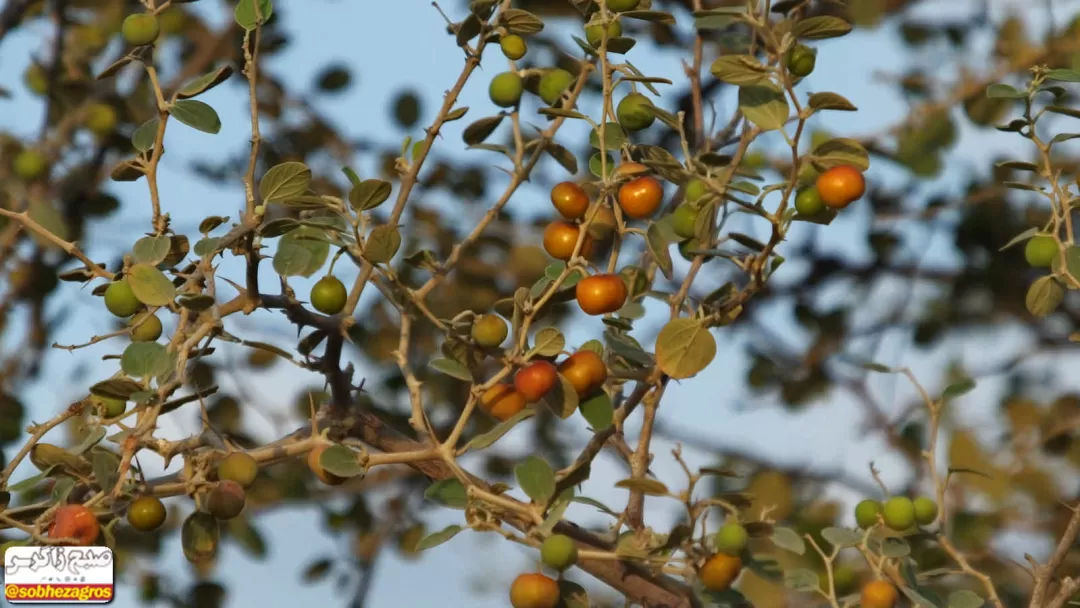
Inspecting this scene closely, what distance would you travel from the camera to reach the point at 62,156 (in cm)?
254

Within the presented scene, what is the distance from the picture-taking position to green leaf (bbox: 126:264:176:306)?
40.3 inches

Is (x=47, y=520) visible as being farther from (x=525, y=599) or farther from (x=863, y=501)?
(x=863, y=501)

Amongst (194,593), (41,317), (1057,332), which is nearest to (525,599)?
(194,593)

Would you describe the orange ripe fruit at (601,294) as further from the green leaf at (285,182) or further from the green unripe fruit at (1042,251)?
the green unripe fruit at (1042,251)

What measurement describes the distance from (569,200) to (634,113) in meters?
0.13

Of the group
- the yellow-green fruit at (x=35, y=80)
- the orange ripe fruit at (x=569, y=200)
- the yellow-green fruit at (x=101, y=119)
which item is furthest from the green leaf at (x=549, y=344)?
the yellow-green fruit at (x=35, y=80)

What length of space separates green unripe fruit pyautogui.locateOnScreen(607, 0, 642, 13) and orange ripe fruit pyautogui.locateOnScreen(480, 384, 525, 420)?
385 millimetres

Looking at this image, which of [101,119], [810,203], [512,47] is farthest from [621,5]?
[101,119]

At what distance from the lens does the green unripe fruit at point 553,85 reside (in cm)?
128

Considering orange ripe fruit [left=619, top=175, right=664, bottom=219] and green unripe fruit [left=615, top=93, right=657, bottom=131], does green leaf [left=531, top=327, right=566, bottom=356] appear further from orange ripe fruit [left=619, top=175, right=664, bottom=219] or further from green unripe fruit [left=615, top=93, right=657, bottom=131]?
green unripe fruit [left=615, top=93, right=657, bottom=131]

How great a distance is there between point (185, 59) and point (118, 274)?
7.09 feet

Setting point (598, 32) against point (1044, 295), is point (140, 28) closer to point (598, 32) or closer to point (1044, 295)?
point (598, 32)

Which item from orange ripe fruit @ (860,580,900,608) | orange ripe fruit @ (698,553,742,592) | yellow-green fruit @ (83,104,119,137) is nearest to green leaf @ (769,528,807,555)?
orange ripe fruit @ (698,553,742,592)

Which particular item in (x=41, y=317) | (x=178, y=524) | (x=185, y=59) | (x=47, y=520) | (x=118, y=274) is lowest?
(x=178, y=524)
